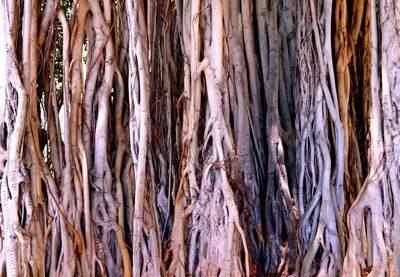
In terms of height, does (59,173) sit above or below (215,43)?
below

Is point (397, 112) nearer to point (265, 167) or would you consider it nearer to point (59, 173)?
A: point (265, 167)

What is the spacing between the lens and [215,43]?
10.5 feet

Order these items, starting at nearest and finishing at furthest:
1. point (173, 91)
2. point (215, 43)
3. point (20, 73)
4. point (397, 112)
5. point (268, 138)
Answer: point (397, 112)
point (20, 73)
point (215, 43)
point (268, 138)
point (173, 91)

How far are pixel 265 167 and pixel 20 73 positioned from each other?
1.42 meters

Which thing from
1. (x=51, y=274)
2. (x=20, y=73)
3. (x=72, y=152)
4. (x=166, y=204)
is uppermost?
(x=20, y=73)

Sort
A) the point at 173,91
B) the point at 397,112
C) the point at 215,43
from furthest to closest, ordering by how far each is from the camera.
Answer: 1. the point at 173,91
2. the point at 215,43
3. the point at 397,112

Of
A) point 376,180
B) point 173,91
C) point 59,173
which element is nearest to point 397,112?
point 376,180

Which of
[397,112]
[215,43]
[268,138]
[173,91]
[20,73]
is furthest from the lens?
[173,91]

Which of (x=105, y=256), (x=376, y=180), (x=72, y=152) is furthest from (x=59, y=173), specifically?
(x=376, y=180)

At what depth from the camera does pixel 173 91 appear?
12.2ft

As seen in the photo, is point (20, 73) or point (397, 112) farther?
point (20, 73)

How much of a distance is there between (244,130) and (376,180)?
84cm

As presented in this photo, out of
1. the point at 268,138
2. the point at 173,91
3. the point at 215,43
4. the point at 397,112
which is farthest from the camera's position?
the point at 173,91

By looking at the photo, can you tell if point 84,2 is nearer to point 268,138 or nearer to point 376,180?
point 268,138
